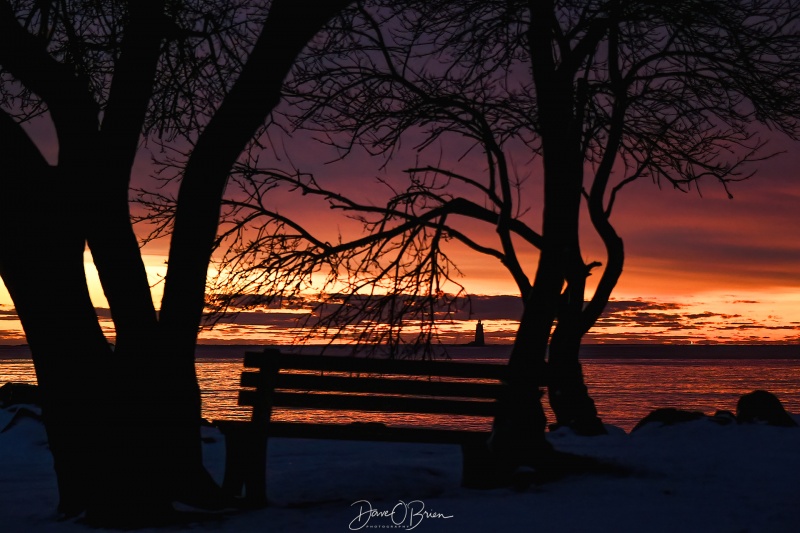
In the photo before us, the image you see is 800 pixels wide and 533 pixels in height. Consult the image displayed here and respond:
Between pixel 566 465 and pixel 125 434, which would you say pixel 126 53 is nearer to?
pixel 125 434

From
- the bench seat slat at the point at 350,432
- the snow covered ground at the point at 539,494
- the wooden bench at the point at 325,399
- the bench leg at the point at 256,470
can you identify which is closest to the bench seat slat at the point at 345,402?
the wooden bench at the point at 325,399

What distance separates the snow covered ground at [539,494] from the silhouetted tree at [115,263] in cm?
60

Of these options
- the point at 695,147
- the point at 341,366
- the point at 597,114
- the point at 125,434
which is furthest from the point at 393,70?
the point at 125,434

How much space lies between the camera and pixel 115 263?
6.91 metres

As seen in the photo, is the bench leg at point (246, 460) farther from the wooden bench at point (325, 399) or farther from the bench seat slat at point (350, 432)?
the bench seat slat at point (350, 432)

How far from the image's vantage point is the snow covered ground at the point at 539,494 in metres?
6.43

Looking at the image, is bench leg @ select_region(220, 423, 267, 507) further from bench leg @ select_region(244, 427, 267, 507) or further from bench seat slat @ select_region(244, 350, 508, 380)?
bench seat slat @ select_region(244, 350, 508, 380)

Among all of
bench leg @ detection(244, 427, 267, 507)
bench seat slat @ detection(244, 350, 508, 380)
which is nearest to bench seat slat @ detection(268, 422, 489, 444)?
bench leg @ detection(244, 427, 267, 507)

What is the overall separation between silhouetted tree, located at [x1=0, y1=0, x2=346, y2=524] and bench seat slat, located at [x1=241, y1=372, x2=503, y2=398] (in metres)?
0.74

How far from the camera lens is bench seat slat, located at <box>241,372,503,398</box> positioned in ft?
24.1

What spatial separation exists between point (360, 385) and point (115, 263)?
239 cm

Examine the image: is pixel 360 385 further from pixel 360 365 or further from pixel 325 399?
pixel 325 399
